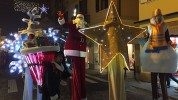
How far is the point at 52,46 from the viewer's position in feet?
18.7

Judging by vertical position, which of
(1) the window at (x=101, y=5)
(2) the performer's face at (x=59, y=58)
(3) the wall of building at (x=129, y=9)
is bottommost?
(2) the performer's face at (x=59, y=58)

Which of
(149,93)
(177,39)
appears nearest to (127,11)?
(177,39)

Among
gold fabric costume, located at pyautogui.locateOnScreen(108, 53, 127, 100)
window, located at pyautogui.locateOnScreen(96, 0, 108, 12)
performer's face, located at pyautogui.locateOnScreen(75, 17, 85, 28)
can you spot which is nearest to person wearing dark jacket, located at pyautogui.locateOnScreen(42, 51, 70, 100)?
performer's face, located at pyautogui.locateOnScreen(75, 17, 85, 28)

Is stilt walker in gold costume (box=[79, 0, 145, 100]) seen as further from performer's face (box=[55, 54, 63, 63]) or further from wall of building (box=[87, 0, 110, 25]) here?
wall of building (box=[87, 0, 110, 25])

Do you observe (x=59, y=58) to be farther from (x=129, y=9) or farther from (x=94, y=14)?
(x=94, y=14)

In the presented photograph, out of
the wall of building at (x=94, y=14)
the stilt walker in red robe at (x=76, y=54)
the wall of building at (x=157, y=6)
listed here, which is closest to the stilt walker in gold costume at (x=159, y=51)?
the stilt walker in red robe at (x=76, y=54)

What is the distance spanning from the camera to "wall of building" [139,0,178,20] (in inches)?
456

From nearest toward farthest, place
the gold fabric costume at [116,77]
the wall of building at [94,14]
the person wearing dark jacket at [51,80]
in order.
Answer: the gold fabric costume at [116,77]
the person wearing dark jacket at [51,80]
the wall of building at [94,14]

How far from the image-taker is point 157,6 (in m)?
12.4

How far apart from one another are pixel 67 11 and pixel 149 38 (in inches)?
1035

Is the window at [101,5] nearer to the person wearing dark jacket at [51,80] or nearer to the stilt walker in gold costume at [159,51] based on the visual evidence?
the stilt walker in gold costume at [159,51]

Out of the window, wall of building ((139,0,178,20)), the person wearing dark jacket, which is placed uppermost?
the window

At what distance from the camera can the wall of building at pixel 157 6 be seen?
11.6 metres

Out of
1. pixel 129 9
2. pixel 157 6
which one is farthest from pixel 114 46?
pixel 129 9
